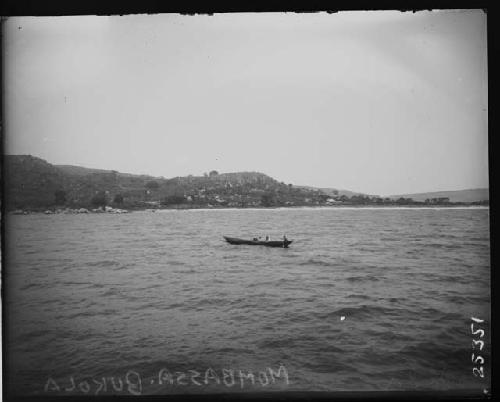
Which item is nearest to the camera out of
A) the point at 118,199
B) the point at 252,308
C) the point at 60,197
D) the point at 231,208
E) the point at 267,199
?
the point at 252,308

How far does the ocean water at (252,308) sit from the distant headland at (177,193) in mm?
161

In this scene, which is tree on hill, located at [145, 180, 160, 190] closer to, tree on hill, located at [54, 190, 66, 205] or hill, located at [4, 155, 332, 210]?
hill, located at [4, 155, 332, 210]

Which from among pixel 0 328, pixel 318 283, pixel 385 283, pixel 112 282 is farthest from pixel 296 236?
pixel 0 328

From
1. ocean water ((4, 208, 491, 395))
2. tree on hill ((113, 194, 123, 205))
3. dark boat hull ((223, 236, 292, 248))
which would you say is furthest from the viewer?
dark boat hull ((223, 236, 292, 248))

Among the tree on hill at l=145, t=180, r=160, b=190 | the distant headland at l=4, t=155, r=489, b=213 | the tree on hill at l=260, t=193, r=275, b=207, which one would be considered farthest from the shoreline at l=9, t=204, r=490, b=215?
the tree on hill at l=145, t=180, r=160, b=190

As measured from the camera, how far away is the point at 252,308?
3.07m

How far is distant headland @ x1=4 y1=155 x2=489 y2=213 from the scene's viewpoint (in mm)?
3049

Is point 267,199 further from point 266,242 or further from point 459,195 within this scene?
point 459,195

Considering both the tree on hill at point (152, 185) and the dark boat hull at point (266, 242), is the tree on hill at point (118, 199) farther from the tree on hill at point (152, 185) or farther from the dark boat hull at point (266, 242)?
the dark boat hull at point (266, 242)

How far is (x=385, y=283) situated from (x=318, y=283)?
2.81ft

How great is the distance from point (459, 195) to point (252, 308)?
8.03 feet

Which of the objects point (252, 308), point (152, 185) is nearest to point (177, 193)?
point (152, 185)

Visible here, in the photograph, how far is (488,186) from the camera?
8.25 feet

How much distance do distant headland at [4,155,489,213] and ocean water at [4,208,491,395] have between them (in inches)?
6.3
